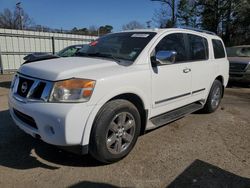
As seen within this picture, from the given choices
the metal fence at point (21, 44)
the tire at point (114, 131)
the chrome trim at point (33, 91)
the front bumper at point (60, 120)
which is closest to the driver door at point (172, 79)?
the tire at point (114, 131)

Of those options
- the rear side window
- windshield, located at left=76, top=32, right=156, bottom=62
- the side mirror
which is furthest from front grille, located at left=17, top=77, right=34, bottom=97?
the rear side window

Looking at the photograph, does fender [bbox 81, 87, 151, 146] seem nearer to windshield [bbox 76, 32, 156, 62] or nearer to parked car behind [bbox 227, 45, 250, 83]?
windshield [bbox 76, 32, 156, 62]

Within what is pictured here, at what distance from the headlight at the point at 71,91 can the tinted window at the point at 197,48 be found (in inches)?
101

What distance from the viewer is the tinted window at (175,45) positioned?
4.27 meters

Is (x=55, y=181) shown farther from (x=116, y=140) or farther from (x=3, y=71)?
(x=3, y=71)

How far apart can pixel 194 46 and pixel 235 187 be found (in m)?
2.90

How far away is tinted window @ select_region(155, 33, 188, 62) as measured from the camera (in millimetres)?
4270

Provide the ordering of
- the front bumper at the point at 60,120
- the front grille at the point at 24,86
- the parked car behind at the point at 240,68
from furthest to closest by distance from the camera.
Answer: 1. the parked car behind at the point at 240,68
2. the front grille at the point at 24,86
3. the front bumper at the point at 60,120

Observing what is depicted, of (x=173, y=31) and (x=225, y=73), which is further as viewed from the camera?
(x=225, y=73)

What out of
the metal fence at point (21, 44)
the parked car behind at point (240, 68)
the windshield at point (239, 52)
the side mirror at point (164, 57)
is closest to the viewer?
the side mirror at point (164, 57)

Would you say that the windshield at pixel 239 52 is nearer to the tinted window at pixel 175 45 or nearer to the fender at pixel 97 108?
the tinted window at pixel 175 45

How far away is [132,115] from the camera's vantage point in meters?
3.59

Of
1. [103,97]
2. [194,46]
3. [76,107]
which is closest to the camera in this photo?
[76,107]

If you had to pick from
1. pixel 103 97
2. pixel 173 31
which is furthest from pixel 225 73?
pixel 103 97
